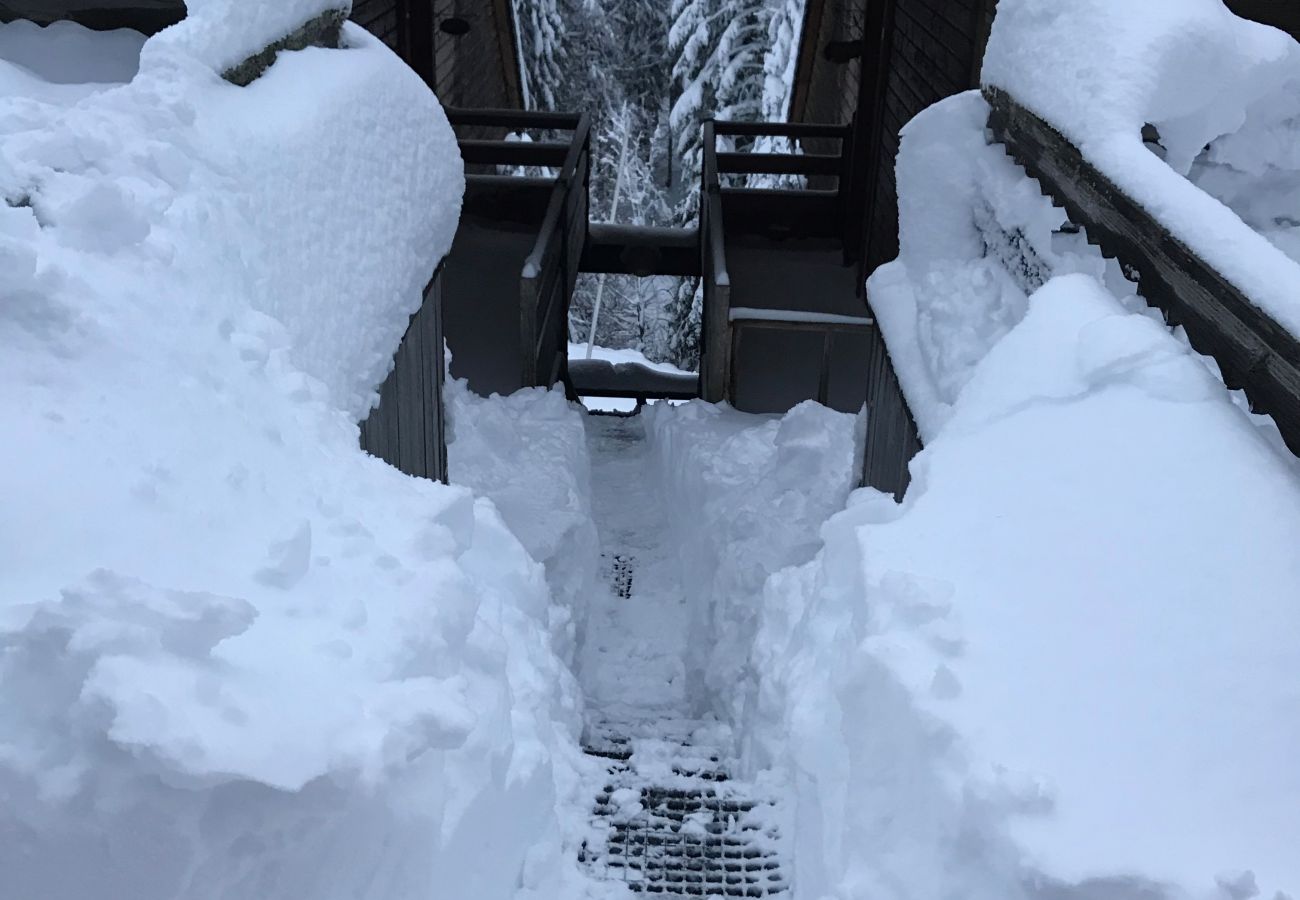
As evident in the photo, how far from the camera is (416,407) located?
5.62m

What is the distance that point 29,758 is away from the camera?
1621mm

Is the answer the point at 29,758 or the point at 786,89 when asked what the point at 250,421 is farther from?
the point at 786,89

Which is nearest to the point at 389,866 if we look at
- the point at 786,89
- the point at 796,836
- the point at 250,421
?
the point at 250,421

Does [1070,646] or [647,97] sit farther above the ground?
[1070,646]

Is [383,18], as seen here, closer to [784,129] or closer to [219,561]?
[784,129]

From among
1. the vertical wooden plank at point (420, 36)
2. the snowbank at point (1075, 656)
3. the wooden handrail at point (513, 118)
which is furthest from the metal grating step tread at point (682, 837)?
the wooden handrail at point (513, 118)

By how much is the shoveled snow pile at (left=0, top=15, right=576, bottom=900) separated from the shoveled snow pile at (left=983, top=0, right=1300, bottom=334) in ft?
7.92

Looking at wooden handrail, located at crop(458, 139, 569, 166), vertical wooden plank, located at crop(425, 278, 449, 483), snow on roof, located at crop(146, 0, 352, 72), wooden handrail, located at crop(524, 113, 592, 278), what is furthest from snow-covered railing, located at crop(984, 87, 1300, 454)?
wooden handrail, located at crop(458, 139, 569, 166)

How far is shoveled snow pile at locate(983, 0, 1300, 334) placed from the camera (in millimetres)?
3637

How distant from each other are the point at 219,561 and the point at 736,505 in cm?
510

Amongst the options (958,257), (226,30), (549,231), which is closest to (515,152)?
(549,231)

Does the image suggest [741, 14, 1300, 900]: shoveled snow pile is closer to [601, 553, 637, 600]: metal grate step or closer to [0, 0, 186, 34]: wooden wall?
[601, 553, 637, 600]: metal grate step

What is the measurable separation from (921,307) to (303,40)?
295 centimetres

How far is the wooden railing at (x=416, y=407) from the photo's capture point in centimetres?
466
